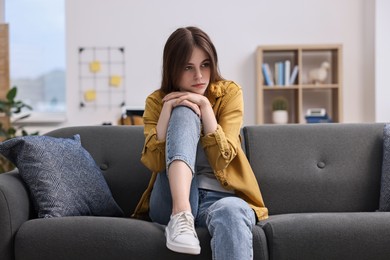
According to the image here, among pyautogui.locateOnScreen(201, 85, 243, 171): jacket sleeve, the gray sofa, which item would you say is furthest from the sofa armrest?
pyautogui.locateOnScreen(201, 85, 243, 171): jacket sleeve

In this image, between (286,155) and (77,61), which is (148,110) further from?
(77,61)

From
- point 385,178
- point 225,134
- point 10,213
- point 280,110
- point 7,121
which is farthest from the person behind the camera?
point 280,110

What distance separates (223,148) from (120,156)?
25.9 inches

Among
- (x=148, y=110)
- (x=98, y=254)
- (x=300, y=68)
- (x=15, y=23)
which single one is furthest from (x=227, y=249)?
(x=15, y=23)

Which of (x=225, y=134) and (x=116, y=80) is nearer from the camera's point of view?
(x=225, y=134)

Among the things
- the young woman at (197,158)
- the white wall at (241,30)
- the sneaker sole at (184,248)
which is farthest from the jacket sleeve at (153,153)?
the white wall at (241,30)

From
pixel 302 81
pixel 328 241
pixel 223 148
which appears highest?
pixel 302 81

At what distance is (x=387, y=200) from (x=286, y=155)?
456mm

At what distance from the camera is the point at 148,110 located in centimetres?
246

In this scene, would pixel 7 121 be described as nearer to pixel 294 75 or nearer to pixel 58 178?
pixel 294 75

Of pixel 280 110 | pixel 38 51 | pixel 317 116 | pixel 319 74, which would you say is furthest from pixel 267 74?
pixel 38 51

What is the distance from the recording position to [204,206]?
7.38 ft

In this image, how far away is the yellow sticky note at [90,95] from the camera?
5.91 meters

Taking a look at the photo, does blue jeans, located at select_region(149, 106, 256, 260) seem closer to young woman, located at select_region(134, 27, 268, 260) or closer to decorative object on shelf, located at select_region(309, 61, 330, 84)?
young woman, located at select_region(134, 27, 268, 260)
